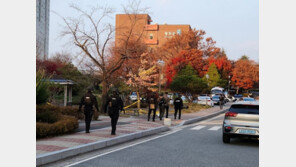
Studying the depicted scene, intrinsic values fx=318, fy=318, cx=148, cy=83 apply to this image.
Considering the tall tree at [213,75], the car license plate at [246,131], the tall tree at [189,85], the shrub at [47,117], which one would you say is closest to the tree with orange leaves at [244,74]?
the tall tree at [213,75]

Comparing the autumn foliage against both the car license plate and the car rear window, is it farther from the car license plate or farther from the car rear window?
the car license plate

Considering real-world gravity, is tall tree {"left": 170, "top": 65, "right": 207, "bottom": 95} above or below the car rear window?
above

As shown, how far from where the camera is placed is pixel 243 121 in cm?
1073

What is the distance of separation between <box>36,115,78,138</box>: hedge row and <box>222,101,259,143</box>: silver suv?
5.79m

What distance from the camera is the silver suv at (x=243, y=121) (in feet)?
34.6

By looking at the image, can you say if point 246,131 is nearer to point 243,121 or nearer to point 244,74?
point 243,121

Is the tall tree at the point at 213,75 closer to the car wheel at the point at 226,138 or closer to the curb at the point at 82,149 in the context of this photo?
the curb at the point at 82,149

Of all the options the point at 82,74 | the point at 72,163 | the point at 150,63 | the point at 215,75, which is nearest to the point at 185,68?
the point at 215,75

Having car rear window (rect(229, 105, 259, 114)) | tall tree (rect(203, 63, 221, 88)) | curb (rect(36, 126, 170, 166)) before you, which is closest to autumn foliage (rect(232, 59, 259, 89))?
tall tree (rect(203, 63, 221, 88))

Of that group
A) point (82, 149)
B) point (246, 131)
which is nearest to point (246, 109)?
point (246, 131)

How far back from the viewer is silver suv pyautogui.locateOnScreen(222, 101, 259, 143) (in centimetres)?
1053

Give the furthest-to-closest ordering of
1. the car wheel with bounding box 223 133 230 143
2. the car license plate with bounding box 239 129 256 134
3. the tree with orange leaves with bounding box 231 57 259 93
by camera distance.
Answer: the tree with orange leaves with bounding box 231 57 259 93
the car wheel with bounding box 223 133 230 143
the car license plate with bounding box 239 129 256 134

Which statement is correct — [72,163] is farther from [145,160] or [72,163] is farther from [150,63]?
[150,63]

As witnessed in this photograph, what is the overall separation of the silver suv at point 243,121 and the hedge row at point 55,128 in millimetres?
5794
